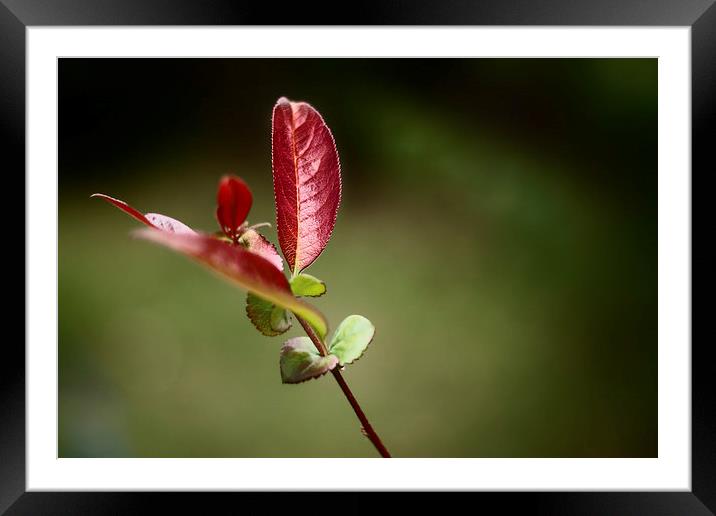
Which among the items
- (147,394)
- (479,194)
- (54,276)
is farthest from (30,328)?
(479,194)

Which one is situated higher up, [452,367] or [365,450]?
[452,367]

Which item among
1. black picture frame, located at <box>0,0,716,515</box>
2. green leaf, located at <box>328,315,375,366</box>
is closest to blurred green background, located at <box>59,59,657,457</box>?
black picture frame, located at <box>0,0,716,515</box>

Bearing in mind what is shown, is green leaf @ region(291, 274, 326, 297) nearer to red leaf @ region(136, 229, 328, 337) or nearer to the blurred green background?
red leaf @ region(136, 229, 328, 337)

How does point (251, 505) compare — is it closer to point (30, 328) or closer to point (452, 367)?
point (30, 328)

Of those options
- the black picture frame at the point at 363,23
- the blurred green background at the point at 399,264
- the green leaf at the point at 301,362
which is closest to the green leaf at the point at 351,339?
the green leaf at the point at 301,362

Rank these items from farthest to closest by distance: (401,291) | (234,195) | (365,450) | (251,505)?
(401,291)
(365,450)
(251,505)
(234,195)

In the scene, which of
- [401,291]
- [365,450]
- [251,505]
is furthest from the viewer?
[401,291]

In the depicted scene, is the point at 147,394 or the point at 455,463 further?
the point at 147,394

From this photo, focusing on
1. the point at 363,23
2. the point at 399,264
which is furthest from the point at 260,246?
the point at 399,264
